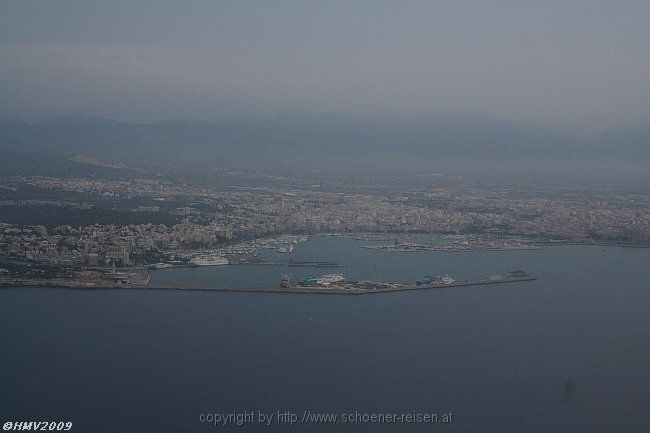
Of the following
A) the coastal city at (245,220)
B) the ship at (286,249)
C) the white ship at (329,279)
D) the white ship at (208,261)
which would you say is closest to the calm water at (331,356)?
the white ship at (329,279)

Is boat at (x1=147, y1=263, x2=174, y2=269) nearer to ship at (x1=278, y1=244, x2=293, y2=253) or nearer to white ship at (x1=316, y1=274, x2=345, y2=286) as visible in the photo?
ship at (x1=278, y1=244, x2=293, y2=253)

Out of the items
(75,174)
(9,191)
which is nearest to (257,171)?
(75,174)

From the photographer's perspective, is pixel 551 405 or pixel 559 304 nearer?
pixel 551 405

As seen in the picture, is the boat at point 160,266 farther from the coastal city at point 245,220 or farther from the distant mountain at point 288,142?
the distant mountain at point 288,142

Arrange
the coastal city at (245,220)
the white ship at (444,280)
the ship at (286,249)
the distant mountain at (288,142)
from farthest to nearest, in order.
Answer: the distant mountain at (288,142) → the ship at (286,249) → the coastal city at (245,220) → the white ship at (444,280)

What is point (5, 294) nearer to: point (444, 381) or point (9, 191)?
point (444, 381)

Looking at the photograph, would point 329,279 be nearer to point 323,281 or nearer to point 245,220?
point 323,281
